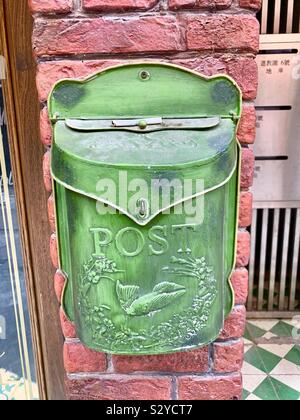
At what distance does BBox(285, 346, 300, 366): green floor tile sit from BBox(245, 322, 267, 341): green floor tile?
0.20m

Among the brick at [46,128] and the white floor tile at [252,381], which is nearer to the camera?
the brick at [46,128]

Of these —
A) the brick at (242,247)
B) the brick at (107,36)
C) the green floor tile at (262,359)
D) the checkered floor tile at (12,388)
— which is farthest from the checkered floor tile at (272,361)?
the brick at (107,36)

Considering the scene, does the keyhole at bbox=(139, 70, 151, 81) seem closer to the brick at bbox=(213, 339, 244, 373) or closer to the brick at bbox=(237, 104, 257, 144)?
the brick at bbox=(237, 104, 257, 144)

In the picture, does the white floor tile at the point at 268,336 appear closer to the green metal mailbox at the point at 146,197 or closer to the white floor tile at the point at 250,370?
the white floor tile at the point at 250,370

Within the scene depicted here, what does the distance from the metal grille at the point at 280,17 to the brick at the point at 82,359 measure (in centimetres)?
178

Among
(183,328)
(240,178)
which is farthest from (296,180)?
(183,328)

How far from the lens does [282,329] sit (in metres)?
2.73

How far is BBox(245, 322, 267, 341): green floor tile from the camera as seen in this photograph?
267cm

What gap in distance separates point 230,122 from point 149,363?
60cm

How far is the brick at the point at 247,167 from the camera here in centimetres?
105

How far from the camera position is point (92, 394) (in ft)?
3.98

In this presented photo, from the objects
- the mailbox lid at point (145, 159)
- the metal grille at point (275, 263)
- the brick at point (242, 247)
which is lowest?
the metal grille at point (275, 263)

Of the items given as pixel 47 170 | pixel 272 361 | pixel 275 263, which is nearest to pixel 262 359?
pixel 272 361

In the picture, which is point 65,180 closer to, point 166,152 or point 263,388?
point 166,152
